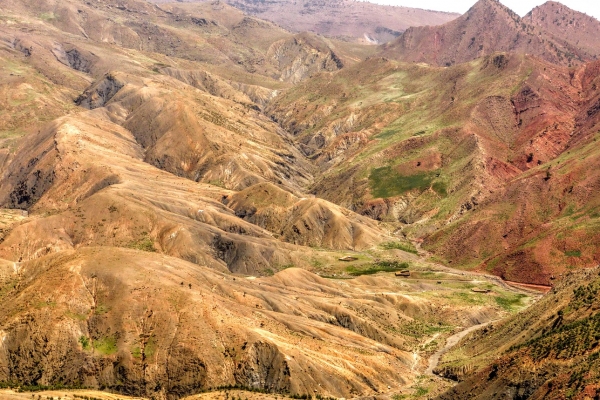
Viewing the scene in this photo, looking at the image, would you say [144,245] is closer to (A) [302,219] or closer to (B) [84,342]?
(A) [302,219]

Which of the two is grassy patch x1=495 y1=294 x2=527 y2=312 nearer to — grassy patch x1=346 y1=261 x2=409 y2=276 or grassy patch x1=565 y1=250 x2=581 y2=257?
grassy patch x1=565 y1=250 x2=581 y2=257

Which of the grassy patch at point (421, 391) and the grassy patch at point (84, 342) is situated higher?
the grassy patch at point (421, 391)

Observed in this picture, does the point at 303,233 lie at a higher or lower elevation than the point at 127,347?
lower

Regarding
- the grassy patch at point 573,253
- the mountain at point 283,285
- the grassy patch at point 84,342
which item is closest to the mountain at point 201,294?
the grassy patch at point 84,342

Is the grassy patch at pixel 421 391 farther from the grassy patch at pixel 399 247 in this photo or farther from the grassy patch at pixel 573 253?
the grassy patch at pixel 399 247

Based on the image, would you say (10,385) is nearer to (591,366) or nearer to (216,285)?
(216,285)

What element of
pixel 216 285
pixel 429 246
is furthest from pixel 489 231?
pixel 216 285

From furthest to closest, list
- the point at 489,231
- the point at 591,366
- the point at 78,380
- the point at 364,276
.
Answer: the point at 489,231
the point at 364,276
the point at 78,380
the point at 591,366
